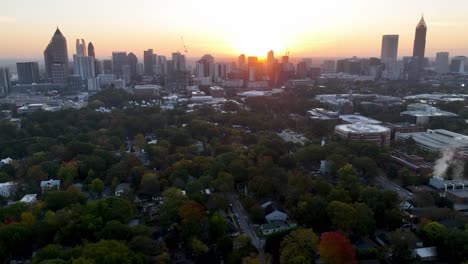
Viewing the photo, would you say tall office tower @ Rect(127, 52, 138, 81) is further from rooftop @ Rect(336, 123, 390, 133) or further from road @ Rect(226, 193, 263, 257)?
road @ Rect(226, 193, 263, 257)

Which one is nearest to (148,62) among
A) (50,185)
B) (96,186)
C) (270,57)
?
(270,57)

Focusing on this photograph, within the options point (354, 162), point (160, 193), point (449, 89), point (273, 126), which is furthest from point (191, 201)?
point (449, 89)

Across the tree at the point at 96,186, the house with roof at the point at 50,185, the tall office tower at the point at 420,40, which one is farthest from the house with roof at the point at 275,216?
the tall office tower at the point at 420,40

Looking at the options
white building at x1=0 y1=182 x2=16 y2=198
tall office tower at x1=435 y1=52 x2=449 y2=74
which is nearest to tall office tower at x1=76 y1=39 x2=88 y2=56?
white building at x1=0 y1=182 x2=16 y2=198

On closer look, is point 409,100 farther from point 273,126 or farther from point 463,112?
point 273,126

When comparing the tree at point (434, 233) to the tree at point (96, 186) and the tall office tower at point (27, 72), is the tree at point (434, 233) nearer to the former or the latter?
the tree at point (96, 186)

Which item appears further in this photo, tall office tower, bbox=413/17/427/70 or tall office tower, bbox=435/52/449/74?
tall office tower, bbox=435/52/449/74
